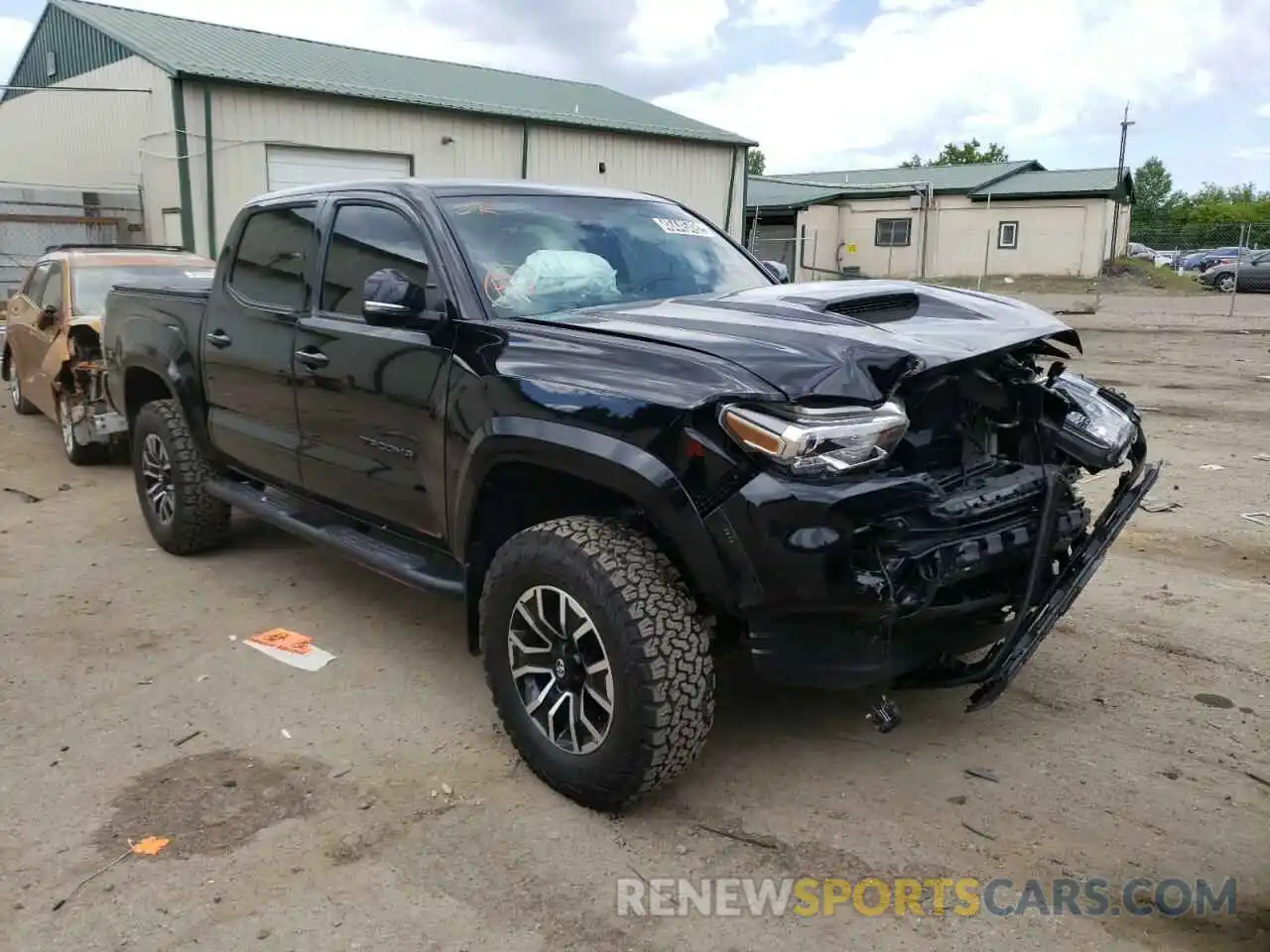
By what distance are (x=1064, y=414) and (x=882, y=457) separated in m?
1.22

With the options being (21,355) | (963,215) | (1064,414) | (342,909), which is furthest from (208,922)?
(963,215)

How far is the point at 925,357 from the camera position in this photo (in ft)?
10.0

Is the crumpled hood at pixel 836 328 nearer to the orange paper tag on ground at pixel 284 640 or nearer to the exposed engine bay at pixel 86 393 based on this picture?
the orange paper tag on ground at pixel 284 640

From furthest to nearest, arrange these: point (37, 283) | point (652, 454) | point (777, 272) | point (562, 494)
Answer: point (37, 283), point (777, 272), point (562, 494), point (652, 454)

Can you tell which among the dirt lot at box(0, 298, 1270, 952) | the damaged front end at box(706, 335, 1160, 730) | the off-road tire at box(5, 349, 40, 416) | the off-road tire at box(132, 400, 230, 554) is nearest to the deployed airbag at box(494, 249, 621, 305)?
the damaged front end at box(706, 335, 1160, 730)

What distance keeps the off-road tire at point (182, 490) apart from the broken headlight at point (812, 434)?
372cm

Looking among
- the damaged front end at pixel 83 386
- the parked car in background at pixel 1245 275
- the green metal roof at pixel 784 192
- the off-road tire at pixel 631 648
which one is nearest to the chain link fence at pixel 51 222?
the damaged front end at pixel 83 386

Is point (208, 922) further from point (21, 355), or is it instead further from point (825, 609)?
point (21, 355)

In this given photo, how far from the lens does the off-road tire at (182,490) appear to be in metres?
5.47

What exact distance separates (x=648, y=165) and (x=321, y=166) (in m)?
8.25

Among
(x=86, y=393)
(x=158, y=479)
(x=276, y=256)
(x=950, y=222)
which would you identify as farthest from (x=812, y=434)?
(x=950, y=222)

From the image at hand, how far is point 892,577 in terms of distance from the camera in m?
2.77

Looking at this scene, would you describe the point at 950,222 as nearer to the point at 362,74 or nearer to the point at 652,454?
the point at 362,74

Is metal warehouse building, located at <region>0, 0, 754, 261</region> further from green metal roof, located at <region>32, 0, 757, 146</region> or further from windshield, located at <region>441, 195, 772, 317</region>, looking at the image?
windshield, located at <region>441, 195, 772, 317</region>
